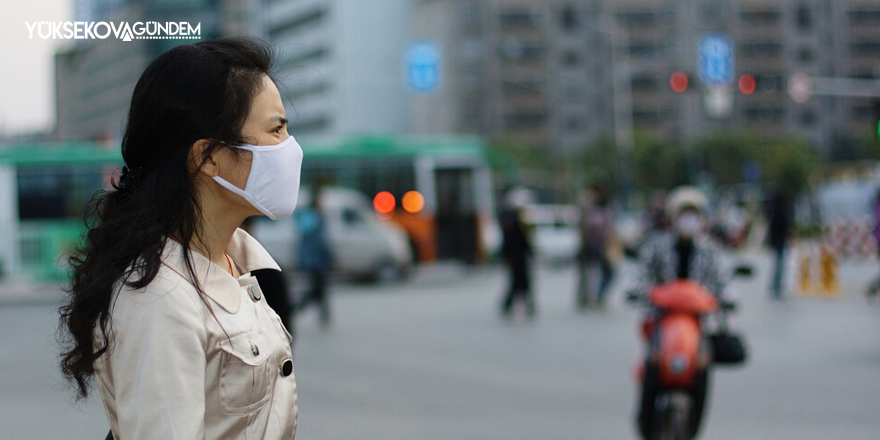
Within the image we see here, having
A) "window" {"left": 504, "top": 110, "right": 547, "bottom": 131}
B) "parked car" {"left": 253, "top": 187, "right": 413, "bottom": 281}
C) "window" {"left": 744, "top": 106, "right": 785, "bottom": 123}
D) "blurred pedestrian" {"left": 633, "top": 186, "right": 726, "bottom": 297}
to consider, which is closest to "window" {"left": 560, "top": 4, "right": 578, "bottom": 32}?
"parked car" {"left": 253, "top": 187, "right": 413, "bottom": 281}

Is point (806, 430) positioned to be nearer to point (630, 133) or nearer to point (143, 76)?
point (143, 76)

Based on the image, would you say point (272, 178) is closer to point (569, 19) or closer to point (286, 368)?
point (286, 368)

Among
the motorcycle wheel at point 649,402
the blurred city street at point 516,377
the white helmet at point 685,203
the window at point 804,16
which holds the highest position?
the window at point 804,16

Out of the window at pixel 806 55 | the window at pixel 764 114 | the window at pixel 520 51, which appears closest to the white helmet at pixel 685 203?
the window at pixel 520 51

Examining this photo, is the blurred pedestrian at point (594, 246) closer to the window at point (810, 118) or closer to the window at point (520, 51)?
the window at point (520, 51)

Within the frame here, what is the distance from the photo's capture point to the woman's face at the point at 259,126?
1.85 m

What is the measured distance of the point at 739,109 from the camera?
9944cm

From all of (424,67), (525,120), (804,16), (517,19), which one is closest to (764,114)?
(525,120)

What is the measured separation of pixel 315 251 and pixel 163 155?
11.8 m

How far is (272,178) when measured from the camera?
1.89 meters

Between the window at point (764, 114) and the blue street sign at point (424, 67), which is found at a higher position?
the window at point (764, 114)

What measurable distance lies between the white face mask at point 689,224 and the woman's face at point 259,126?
451cm

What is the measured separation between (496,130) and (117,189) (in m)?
95.4

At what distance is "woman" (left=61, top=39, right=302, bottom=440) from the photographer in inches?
64.6
